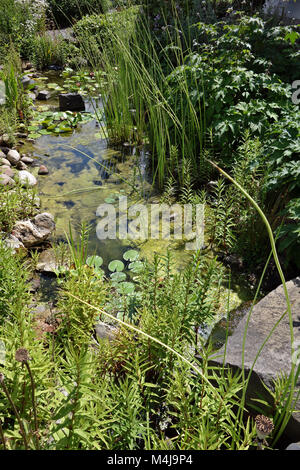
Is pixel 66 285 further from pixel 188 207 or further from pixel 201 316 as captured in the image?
pixel 188 207

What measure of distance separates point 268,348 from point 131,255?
4.90ft

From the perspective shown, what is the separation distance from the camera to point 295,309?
2.00m

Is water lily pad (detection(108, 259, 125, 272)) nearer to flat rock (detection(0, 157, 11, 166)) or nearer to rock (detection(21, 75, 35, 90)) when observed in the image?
flat rock (detection(0, 157, 11, 166))

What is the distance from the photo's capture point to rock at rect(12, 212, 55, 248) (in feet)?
10.0

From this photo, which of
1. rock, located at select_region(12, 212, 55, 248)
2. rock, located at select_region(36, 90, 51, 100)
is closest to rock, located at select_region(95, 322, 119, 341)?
rock, located at select_region(12, 212, 55, 248)

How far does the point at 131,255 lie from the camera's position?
3053 mm

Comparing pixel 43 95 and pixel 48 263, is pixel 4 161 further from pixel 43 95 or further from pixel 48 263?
pixel 43 95

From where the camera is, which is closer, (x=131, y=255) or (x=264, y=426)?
(x=264, y=426)

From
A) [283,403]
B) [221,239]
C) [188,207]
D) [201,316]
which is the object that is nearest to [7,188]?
[188,207]

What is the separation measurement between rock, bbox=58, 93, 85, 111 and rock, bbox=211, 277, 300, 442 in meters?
4.47

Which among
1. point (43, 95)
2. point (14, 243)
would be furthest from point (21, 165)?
point (43, 95)

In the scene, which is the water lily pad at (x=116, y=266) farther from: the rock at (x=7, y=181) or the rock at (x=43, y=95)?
the rock at (x=43, y=95)

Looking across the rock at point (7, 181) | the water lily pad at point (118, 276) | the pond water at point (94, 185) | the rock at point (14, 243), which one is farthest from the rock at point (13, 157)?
the water lily pad at point (118, 276)

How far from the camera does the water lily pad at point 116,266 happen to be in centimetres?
289
